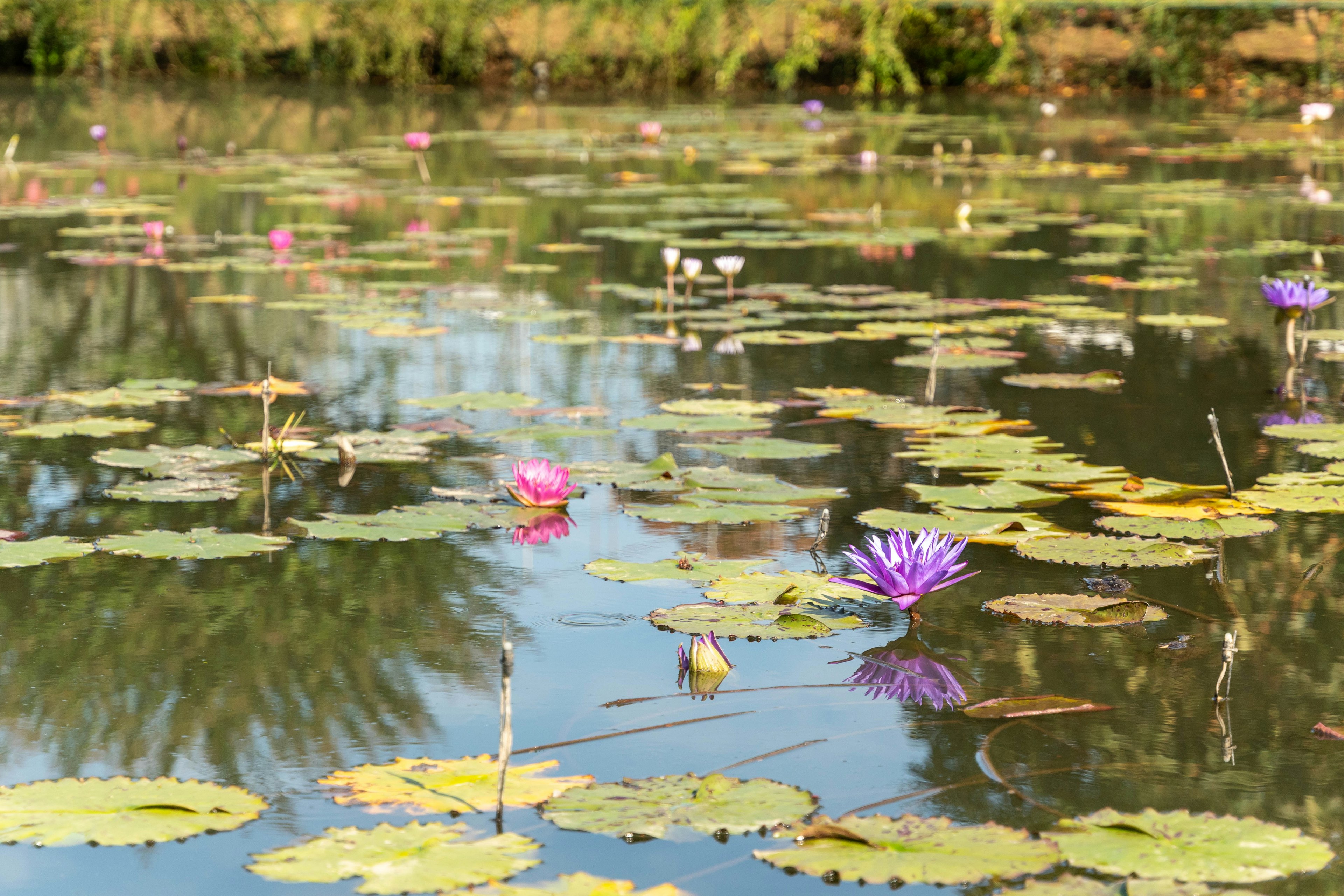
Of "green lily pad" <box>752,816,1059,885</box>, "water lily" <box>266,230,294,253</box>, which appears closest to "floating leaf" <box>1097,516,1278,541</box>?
"green lily pad" <box>752,816,1059,885</box>

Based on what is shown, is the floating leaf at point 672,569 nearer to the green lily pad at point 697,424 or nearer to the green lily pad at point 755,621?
the green lily pad at point 755,621

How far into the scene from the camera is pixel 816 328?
430cm

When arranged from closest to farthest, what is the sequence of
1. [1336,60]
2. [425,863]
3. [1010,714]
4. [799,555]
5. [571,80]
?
1. [425,863]
2. [1010,714]
3. [799,555]
4. [1336,60]
5. [571,80]

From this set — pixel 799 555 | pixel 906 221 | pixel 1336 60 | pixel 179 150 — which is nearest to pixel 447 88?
pixel 179 150

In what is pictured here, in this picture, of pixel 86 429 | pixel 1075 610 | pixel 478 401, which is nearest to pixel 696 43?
pixel 478 401

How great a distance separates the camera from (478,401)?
3.39 metres

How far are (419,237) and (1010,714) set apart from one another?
4.85 metres

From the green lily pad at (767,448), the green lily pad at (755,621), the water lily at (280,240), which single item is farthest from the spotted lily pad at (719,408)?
the water lily at (280,240)

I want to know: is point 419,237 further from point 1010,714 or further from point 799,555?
point 1010,714

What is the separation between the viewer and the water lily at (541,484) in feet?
8.39

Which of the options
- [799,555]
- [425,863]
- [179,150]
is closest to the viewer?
[425,863]

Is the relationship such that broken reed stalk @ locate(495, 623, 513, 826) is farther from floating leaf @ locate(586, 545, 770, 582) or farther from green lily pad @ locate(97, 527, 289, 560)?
green lily pad @ locate(97, 527, 289, 560)

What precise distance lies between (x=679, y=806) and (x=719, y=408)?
1833mm

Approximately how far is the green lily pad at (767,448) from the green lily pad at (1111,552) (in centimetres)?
63
